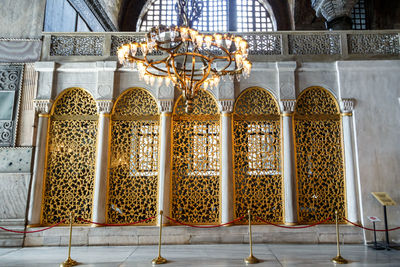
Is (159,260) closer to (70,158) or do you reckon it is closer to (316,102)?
(70,158)

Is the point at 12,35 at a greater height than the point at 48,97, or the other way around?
the point at 12,35

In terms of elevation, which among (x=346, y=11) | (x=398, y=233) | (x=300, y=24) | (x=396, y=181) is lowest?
(x=398, y=233)

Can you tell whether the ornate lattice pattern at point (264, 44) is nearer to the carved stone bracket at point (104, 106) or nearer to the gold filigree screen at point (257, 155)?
the gold filigree screen at point (257, 155)

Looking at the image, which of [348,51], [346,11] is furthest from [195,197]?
[346,11]

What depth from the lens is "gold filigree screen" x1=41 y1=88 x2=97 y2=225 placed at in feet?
20.4

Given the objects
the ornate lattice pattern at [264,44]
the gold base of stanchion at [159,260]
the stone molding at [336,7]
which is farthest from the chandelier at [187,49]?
the stone molding at [336,7]

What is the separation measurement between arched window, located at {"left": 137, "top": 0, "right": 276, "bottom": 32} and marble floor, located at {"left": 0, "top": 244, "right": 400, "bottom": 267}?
8916 mm

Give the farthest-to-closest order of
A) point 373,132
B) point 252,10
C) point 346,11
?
point 252,10, point 346,11, point 373,132

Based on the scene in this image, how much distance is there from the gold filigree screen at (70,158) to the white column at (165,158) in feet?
4.99

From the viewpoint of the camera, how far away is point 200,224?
20.2 ft

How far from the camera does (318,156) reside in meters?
6.39

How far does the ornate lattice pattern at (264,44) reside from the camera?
22.4 ft

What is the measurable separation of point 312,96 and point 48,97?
19.7 ft

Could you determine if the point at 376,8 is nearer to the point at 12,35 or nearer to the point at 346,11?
the point at 346,11
